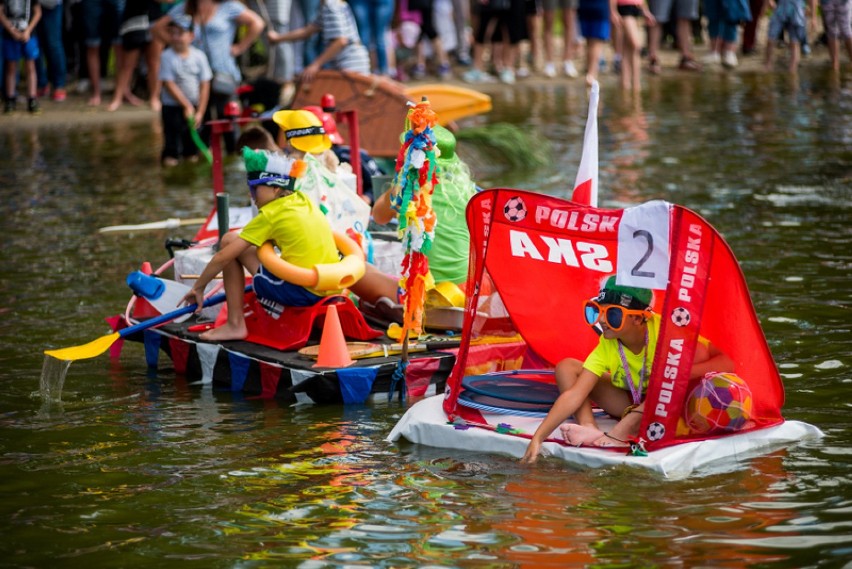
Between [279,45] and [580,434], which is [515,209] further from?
[279,45]

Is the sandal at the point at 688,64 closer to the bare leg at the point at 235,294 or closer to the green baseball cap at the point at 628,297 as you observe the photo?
the bare leg at the point at 235,294

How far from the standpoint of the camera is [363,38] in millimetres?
19031

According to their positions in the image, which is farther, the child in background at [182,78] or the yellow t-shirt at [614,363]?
the child in background at [182,78]

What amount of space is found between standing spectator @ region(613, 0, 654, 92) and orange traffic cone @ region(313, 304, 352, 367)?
12.7 m

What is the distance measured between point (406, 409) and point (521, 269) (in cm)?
105

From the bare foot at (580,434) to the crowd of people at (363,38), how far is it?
8.59m

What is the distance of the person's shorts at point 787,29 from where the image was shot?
2200cm

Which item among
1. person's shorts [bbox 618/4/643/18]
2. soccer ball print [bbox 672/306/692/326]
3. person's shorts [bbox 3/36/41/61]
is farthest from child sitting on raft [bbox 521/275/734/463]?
person's shorts [bbox 3/36/41/61]

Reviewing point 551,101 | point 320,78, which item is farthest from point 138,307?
point 551,101

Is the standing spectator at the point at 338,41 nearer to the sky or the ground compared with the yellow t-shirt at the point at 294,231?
nearer to the sky

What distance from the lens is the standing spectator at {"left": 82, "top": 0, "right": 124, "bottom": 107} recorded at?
65.0 ft

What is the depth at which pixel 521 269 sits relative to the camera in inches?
301

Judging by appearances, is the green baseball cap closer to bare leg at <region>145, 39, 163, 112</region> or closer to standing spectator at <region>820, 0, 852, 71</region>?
bare leg at <region>145, 39, 163, 112</region>

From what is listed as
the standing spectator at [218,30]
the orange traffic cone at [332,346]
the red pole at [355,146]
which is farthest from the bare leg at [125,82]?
the orange traffic cone at [332,346]
